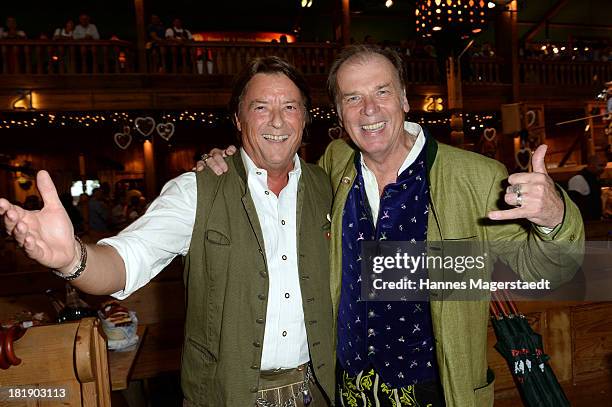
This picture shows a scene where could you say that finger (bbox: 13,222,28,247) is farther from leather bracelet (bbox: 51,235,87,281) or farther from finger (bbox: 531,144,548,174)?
finger (bbox: 531,144,548,174)

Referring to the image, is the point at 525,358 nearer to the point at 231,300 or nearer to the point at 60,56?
the point at 231,300

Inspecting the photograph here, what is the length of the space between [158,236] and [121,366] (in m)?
1.21

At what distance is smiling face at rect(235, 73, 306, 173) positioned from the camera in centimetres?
198

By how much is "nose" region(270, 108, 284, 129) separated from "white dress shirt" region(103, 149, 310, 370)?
0.19m

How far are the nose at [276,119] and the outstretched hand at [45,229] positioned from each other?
0.89 m

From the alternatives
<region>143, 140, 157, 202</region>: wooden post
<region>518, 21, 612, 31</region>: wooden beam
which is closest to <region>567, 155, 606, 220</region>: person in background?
<region>143, 140, 157, 202</region>: wooden post

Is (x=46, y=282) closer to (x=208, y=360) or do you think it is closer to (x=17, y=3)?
(x=208, y=360)

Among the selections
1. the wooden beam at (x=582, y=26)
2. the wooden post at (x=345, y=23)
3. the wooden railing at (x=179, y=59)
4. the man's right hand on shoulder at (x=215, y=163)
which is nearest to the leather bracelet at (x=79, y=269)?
the man's right hand on shoulder at (x=215, y=163)

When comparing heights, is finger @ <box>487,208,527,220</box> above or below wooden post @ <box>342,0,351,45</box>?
below

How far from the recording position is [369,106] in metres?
1.98

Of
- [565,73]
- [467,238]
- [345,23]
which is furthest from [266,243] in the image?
[565,73]

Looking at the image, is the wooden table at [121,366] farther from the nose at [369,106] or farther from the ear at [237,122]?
the nose at [369,106]

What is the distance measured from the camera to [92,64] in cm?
1034

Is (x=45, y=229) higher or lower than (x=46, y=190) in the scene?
lower
